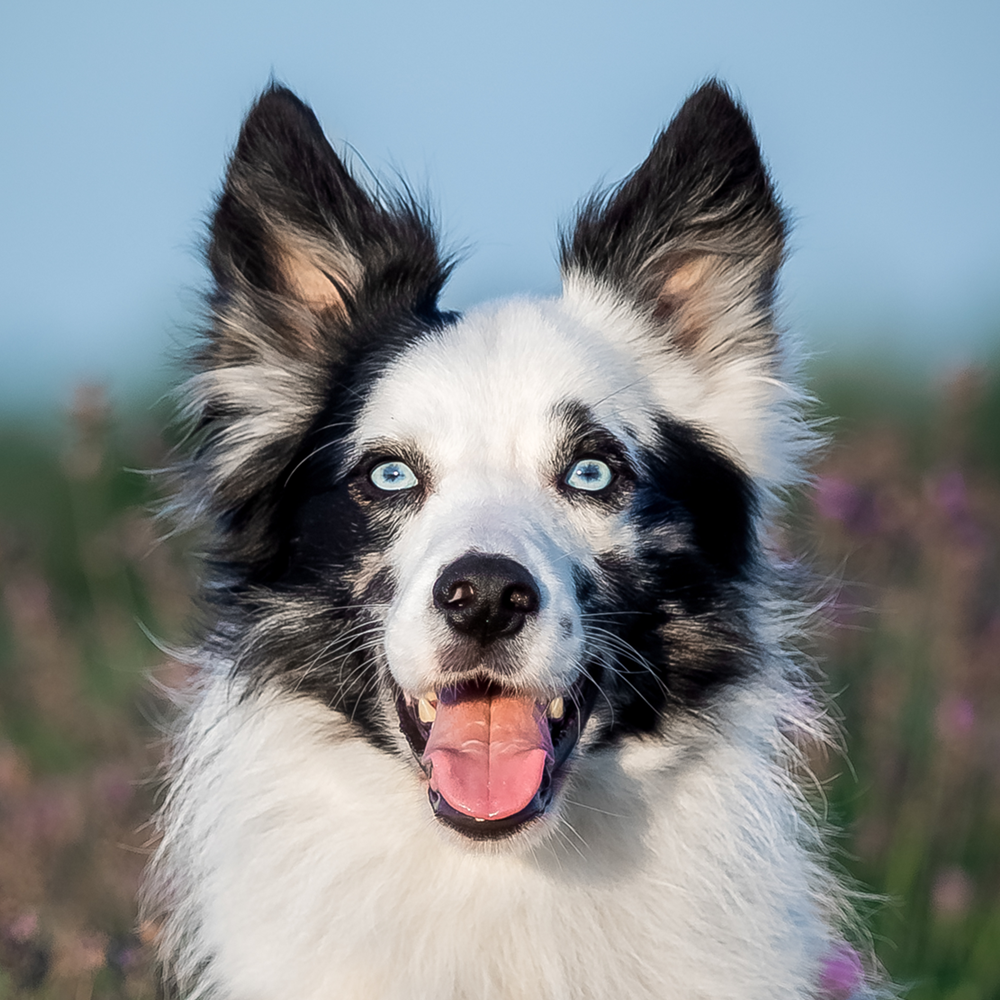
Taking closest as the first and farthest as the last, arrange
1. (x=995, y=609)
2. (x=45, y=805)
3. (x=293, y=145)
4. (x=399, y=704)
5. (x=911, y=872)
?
1. (x=399, y=704)
2. (x=293, y=145)
3. (x=45, y=805)
4. (x=911, y=872)
5. (x=995, y=609)

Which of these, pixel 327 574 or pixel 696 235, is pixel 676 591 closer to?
pixel 327 574

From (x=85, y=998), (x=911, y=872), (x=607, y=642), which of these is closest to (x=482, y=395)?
(x=607, y=642)

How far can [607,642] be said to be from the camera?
3.28 meters

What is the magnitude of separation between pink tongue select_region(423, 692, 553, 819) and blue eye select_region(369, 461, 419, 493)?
0.62m

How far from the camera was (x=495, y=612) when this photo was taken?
289 cm

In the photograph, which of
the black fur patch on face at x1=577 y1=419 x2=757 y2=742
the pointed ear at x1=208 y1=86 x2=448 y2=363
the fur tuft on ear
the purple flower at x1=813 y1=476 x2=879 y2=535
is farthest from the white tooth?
the purple flower at x1=813 y1=476 x2=879 y2=535

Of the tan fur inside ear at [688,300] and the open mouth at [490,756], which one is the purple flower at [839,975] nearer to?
the open mouth at [490,756]

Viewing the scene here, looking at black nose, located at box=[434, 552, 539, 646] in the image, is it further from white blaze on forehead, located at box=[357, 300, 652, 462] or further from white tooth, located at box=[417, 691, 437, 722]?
white blaze on forehead, located at box=[357, 300, 652, 462]

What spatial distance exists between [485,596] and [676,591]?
826 mm

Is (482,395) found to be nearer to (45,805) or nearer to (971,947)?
(45,805)

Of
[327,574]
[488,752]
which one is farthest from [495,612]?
[327,574]

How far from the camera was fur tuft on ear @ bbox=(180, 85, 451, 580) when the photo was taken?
371 cm

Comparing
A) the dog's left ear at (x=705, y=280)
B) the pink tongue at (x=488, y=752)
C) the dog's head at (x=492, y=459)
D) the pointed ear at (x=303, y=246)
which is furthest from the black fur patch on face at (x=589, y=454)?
the pointed ear at (x=303, y=246)

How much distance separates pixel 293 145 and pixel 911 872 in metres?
3.91
